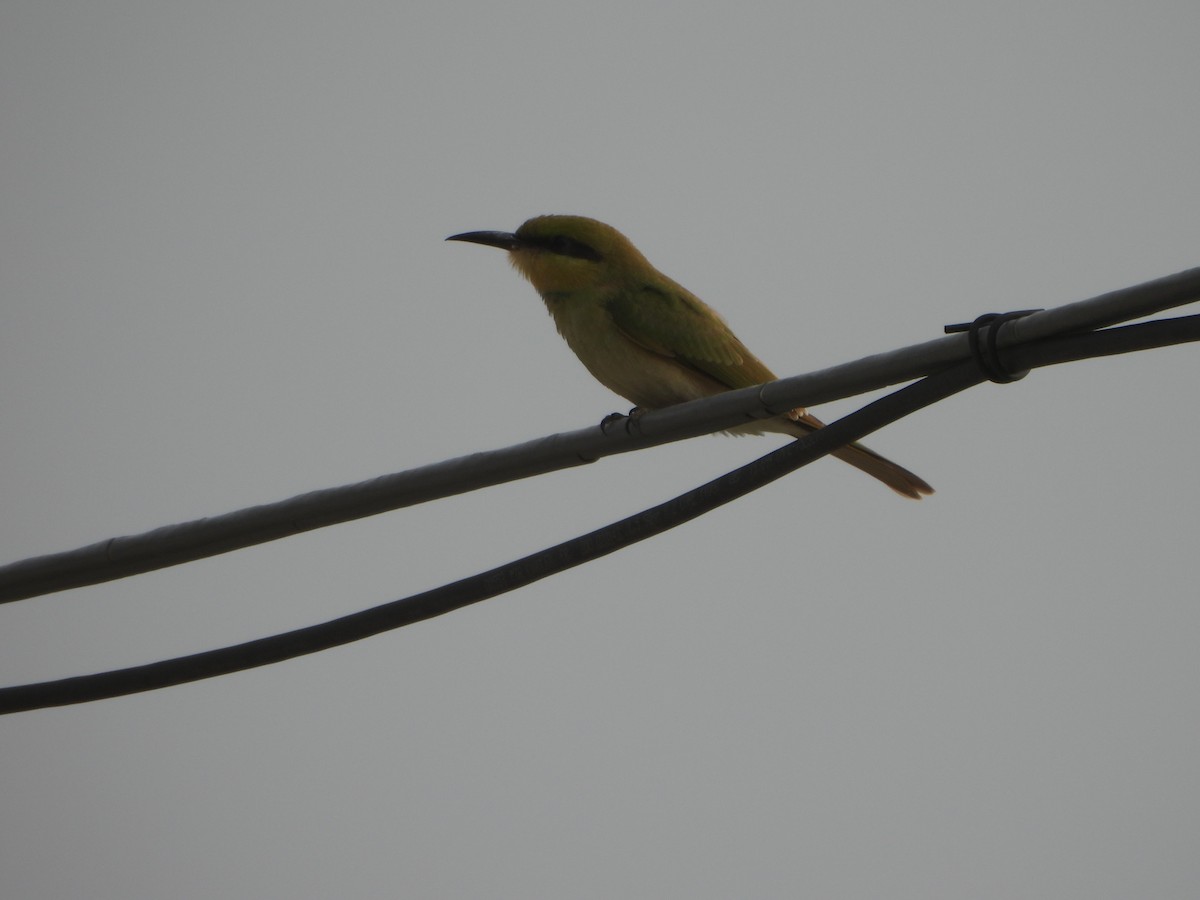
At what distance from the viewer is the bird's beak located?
4297 millimetres

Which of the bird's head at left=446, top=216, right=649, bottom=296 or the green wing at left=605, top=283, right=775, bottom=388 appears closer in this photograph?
the green wing at left=605, top=283, right=775, bottom=388

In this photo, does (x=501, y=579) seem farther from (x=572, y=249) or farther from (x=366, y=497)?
(x=572, y=249)

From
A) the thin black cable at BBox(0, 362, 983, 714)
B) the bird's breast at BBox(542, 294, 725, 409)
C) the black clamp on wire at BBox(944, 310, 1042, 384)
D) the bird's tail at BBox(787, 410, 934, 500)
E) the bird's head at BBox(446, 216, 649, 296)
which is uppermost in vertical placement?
the bird's head at BBox(446, 216, 649, 296)

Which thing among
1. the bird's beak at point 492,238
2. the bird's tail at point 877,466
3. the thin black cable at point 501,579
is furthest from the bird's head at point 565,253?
the thin black cable at point 501,579

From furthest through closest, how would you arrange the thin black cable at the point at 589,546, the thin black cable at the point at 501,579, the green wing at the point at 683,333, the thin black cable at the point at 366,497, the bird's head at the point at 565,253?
the bird's head at the point at 565,253, the green wing at the point at 683,333, the thin black cable at the point at 366,497, the thin black cable at the point at 501,579, the thin black cable at the point at 589,546

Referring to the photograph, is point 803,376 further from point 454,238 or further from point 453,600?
point 454,238

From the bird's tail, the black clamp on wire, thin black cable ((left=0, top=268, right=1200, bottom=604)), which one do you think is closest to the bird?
the bird's tail

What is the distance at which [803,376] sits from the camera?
200cm

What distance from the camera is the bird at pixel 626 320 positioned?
156 inches

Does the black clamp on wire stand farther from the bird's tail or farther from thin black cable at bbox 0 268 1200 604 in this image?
the bird's tail

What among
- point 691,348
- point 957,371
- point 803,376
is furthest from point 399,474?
point 691,348

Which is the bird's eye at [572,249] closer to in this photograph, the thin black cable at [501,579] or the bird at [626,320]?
the bird at [626,320]

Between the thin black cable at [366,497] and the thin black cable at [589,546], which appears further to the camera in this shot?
the thin black cable at [366,497]

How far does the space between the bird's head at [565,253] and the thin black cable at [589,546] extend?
85.5 inches
